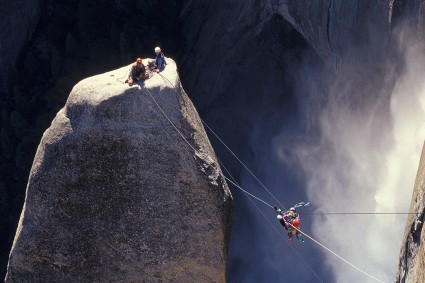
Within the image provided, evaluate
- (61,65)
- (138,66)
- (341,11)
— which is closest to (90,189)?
(138,66)

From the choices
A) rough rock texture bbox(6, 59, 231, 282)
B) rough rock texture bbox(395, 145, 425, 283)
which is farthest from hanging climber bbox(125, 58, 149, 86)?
rough rock texture bbox(395, 145, 425, 283)

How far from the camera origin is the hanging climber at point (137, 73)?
10.8m

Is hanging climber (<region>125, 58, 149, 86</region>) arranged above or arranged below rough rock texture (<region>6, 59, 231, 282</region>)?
above

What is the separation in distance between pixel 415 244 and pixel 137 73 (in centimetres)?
470

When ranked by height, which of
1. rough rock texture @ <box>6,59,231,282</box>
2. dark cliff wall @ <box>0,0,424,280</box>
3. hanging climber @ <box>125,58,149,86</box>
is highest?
dark cliff wall @ <box>0,0,424,280</box>

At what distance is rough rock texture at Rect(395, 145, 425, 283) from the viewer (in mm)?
8305

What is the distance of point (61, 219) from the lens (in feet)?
35.8

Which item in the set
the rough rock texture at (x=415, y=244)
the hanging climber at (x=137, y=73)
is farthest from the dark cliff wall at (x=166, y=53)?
the rough rock texture at (x=415, y=244)

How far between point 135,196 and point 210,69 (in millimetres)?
8461

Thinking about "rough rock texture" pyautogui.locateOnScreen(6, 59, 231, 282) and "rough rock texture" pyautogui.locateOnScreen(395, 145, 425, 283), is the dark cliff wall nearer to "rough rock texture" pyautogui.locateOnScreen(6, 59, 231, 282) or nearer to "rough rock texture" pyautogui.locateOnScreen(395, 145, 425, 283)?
"rough rock texture" pyautogui.locateOnScreen(6, 59, 231, 282)

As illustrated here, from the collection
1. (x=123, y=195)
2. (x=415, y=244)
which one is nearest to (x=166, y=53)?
(x=123, y=195)

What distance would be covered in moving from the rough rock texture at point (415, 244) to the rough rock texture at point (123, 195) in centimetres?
289

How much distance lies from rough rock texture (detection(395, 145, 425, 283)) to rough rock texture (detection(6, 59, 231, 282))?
2891 mm

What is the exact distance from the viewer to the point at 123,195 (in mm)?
10742
